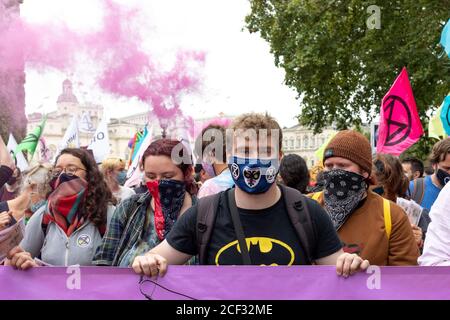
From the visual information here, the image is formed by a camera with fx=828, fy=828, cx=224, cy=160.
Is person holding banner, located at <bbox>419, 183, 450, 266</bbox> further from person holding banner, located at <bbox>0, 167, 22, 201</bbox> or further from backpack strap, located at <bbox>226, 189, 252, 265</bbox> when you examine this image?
Answer: person holding banner, located at <bbox>0, 167, 22, 201</bbox>

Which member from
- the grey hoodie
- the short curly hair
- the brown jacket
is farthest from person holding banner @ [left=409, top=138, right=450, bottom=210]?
the grey hoodie

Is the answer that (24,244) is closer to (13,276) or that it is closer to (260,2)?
(13,276)

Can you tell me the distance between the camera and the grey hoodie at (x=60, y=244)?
448cm

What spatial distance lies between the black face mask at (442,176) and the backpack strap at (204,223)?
3.52m

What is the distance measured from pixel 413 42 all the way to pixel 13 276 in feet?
68.6

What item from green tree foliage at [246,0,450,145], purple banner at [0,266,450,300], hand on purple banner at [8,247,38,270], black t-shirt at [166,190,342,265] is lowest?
purple banner at [0,266,450,300]

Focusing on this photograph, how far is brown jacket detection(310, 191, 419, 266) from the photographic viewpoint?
3.90 metres

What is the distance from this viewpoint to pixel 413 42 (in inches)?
909

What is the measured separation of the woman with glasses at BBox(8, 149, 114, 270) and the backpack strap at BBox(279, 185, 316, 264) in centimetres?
151

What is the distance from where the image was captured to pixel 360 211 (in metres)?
4.07

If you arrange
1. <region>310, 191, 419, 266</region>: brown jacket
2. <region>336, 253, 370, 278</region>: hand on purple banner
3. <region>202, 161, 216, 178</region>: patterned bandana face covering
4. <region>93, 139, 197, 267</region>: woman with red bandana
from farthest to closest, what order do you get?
<region>202, 161, 216, 178</region>: patterned bandana face covering, <region>93, 139, 197, 267</region>: woman with red bandana, <region>310, 191, 419, 266</region>: brown jacket, <region>336, 253, 370, 278</region>: hand on purple banner

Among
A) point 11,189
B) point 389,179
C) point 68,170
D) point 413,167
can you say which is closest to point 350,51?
point 413,167

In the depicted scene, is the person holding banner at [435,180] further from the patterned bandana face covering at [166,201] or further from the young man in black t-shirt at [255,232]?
the young man in black t-shirt at [255,232]
